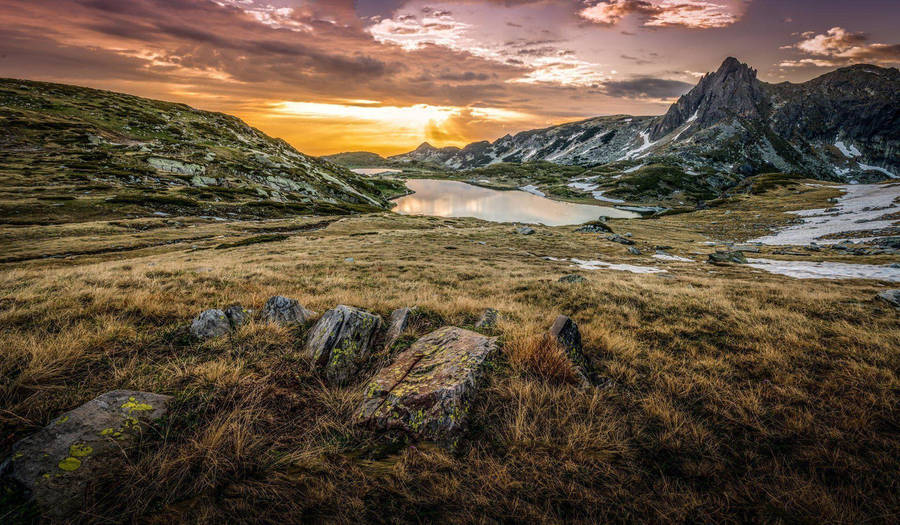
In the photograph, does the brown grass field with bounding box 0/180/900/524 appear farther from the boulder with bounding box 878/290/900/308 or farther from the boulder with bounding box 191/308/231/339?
the boulder with bounding box 878/290/900/308

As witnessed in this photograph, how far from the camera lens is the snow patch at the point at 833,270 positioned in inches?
816

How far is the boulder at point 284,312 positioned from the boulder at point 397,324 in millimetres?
1960

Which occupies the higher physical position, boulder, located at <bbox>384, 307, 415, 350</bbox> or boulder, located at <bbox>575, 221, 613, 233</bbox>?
boulder, located at <bbox>575, 221, 613, 233</bbox>

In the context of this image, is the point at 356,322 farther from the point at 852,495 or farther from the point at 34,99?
the point at 34,99

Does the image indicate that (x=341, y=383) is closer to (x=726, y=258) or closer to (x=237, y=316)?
(x=237, y=316)

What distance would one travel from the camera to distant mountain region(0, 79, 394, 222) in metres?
51.0

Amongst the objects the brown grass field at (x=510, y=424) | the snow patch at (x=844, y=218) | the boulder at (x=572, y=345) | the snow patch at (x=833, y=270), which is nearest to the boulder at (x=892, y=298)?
the brown grass field at (x=510, y=424)

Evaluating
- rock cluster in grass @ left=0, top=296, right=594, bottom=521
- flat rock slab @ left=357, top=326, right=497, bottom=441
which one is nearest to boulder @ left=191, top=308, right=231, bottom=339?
rock cluster in grass @ left=0, top=296, right=594, bottom=521

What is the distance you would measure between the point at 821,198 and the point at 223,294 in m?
127

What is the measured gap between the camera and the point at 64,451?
3014 millimetres

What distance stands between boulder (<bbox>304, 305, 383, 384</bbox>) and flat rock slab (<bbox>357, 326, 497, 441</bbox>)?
748 millimetres

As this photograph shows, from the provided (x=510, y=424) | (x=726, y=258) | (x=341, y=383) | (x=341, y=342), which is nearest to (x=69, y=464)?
(x=341, y=383)

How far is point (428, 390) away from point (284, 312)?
14.7 ft

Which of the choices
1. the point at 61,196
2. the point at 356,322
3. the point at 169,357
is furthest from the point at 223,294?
the point at 61,196
